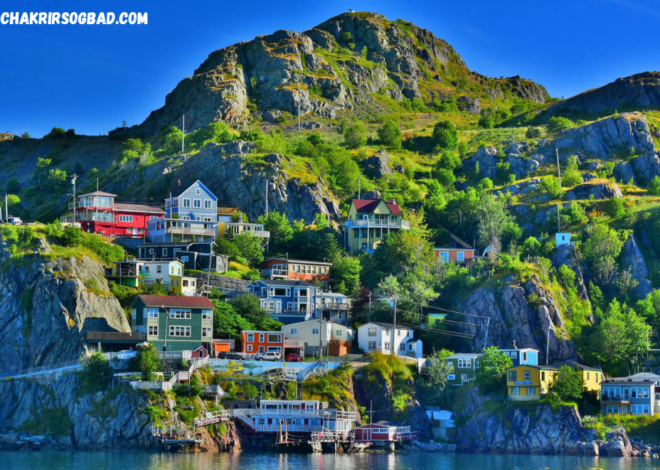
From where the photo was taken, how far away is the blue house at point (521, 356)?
11062 cm

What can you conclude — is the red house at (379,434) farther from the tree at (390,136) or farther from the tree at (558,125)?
the tree at (558,125)

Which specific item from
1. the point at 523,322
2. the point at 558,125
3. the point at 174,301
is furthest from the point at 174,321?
the point at 558,125

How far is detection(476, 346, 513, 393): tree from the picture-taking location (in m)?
107

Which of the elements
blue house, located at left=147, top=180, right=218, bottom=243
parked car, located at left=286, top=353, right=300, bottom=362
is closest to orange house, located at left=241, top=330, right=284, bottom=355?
parked car, located at left=286, top=353, right=300, bottom=362

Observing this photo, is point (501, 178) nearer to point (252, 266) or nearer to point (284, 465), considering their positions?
point (252, 266)

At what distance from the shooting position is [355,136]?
179 m

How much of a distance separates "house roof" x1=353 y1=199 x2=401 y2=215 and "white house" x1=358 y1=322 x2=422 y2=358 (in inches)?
1079

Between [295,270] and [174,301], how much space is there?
78.4ft

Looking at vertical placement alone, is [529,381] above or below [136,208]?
below

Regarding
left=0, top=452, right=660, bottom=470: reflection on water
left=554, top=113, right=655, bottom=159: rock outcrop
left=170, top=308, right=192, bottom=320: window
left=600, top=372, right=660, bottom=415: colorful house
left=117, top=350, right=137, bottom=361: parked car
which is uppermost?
left=554, top=113, right=655, bottom=159: rock outcrop

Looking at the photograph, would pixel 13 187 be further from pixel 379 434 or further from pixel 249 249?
pixel 379 434

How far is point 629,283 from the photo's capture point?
425ft

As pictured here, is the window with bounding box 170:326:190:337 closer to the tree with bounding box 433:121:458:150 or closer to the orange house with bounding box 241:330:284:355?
the orange house with bounding box 241:330:284:355

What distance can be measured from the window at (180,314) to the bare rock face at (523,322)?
30.9 metres
